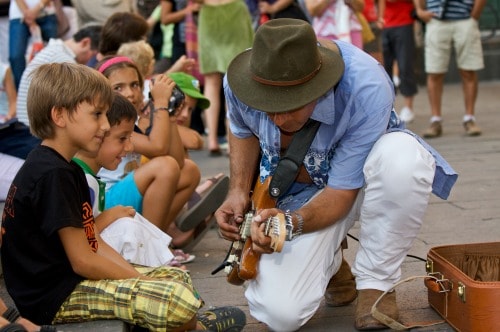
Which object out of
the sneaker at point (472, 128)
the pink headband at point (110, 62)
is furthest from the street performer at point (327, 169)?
the sneaker at point (472, 128)

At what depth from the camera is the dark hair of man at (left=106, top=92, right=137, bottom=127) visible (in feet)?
12.9

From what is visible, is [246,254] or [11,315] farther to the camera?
[246,254]

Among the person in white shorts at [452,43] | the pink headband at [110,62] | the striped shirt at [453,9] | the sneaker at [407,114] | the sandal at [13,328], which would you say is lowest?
the sneaker at [407,114]

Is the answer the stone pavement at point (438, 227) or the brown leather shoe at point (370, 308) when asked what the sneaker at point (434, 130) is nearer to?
the stone pavement at point (438, 227)

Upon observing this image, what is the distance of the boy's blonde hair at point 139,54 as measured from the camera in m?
5.59

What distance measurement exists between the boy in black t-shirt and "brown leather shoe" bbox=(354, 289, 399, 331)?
0.66 metres

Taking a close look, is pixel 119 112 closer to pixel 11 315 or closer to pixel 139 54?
pixel 11 315

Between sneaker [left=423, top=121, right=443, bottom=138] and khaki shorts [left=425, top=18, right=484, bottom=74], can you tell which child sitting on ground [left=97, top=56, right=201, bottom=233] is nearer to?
sneaker [left=423, top=121, right=443, bottom=138]

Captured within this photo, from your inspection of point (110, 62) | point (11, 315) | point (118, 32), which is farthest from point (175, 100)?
point (11, 315)

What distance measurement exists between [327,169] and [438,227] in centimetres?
164

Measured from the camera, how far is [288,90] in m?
3.43

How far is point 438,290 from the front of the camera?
11.7ft

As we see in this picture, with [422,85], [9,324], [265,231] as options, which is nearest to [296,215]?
[265,231]

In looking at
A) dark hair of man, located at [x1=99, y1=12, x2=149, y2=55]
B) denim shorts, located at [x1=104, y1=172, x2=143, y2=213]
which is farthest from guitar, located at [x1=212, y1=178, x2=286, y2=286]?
dark hair of man, located at [x1=99, y1=12, x2=149, y2=55]
